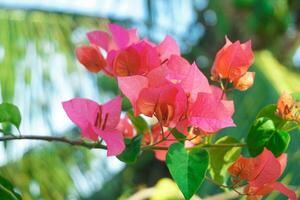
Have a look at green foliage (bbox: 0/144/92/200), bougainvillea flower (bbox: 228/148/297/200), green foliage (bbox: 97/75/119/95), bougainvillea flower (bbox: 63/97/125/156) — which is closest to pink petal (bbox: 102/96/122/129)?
bougainvillea flower (bbox: 63/97/125/156)

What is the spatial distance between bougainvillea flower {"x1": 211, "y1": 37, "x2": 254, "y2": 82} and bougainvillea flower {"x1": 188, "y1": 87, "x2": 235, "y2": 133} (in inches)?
2.1

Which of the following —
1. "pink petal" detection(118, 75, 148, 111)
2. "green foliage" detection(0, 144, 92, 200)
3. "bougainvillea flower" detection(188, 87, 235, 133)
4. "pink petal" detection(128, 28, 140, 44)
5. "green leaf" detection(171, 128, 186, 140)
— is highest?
"pink petal" detection(128, 28, 140, 44)

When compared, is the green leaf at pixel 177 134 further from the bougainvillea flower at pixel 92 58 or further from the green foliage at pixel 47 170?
the green foliage at pixel 47 170

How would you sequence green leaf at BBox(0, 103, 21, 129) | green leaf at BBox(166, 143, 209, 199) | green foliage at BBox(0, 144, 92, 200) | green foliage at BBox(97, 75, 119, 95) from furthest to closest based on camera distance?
green foliage at BBox(97, 75, 119, 95) < green foliage at BBox(0, 144, 92, 200) < green leaf at BBox(0, 103, 21, 129) < green leaf at BBox(166, 143, 209, 199)

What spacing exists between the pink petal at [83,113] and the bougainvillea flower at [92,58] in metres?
0.07

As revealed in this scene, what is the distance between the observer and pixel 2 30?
2318 millimetres

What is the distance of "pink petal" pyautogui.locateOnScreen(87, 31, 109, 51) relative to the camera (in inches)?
22.3

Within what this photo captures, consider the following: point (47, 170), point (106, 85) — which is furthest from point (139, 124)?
point (106, 85)

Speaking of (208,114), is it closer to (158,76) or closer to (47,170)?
(158,76)

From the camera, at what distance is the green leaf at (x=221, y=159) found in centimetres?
52

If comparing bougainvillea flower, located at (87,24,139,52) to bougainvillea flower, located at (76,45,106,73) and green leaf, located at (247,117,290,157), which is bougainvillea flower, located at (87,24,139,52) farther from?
green leaf, located at (247,117,290,157)

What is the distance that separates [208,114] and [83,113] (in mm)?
92

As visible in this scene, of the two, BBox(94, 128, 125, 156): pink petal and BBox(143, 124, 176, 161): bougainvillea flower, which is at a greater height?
BBox(94, 128, 125, 156): pink petal

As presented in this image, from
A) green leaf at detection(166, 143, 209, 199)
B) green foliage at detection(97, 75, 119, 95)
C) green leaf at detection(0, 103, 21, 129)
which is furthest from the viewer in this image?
green foliage at detection(97, 75, 119, 95)
